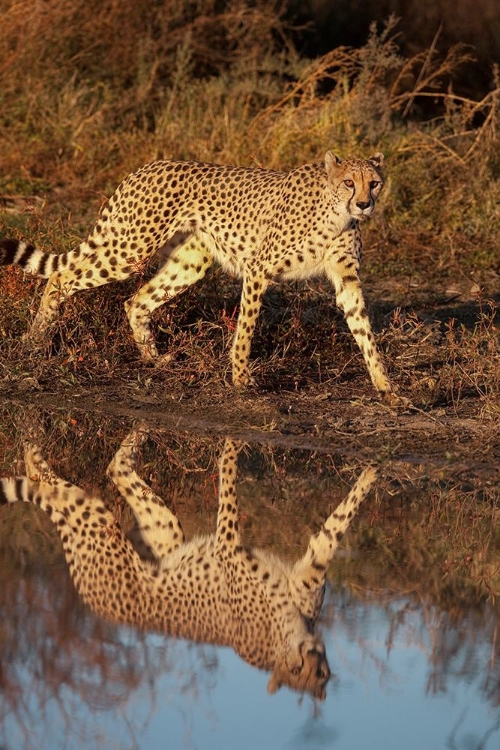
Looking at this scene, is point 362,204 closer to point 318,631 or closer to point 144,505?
point 144,505

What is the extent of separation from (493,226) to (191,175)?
9.99 feet

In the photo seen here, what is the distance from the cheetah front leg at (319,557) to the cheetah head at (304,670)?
0.20 meters

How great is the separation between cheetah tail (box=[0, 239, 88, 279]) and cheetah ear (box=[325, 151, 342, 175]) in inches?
52.5

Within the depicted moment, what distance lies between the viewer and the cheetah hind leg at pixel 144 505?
457 centimetres

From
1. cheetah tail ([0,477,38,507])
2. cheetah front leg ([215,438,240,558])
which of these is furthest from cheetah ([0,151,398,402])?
cheetah tail ([0,477,38,507])

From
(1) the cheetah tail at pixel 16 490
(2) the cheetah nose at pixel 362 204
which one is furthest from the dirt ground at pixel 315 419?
(1) the cheetah tail at pixel 16 490

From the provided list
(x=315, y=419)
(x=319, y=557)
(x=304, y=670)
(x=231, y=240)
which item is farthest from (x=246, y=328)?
(x=304, y=670)

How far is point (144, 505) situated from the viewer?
4.91 meters

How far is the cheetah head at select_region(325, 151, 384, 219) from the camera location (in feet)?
20.2

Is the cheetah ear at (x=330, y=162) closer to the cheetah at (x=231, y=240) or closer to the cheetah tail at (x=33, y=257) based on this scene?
the cheetah at (x=231, y=240)

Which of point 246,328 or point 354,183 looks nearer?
point 354,183

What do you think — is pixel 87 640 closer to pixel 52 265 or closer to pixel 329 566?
pixel 329 566

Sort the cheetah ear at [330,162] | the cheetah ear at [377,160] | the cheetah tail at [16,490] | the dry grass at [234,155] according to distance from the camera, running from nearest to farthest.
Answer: the cheetah tail at [16,490] → the cheetah ear at [330,162] → the cheetah ear at [377,160] → the dry grass at [234,155]

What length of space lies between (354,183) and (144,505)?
2.04 meters
